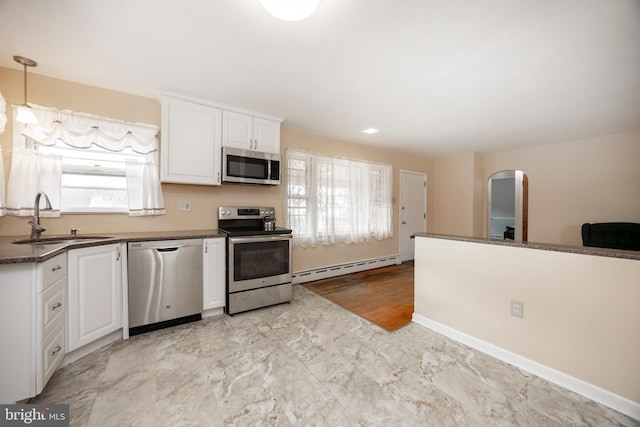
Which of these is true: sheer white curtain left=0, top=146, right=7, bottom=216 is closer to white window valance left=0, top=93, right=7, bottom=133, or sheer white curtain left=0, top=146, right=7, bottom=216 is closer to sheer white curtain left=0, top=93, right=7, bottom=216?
sheer white curtain left=0, top=93, right=7, bottom=216

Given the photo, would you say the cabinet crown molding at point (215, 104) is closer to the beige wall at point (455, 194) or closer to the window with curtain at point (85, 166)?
the window with curtain at point (85, 166)

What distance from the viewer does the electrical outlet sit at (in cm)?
188

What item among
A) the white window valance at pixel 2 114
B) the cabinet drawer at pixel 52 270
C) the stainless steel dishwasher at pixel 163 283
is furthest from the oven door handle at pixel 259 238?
the white window valance at pixel 2 114

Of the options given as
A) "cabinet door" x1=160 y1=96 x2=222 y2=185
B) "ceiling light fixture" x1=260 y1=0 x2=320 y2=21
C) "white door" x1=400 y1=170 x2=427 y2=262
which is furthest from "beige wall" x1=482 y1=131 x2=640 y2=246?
"cabinet door" x1=160 y1=96 x2=222 y2=185

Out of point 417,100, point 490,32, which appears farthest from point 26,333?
point 417,100

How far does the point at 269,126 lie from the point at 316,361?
2.71 metres

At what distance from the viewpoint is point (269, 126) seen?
3195mm

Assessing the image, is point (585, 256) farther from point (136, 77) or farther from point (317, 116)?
point (136, 77)

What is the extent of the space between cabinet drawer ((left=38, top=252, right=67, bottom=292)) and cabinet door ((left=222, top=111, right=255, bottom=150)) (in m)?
1.78

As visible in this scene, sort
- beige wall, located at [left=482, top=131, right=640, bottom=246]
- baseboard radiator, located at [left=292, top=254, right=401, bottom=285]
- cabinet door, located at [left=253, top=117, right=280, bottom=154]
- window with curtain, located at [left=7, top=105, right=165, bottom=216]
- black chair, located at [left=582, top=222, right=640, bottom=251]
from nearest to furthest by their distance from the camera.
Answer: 1. window with curtain, located at [left=7, top=105, right=165, bottom=216]
2. cabinet door, located at [left=253, top=117, right=280, bottom=154]
3. black chair, located at [left=582, top=222, right=640, bottom=251]
4. beige wall, located at [left=482, top=131, right=640, bottom=246]
5. baseboard radiator, located at [left=292, top=254, right=401, bottom=285]

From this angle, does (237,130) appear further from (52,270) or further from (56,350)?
(56,350)

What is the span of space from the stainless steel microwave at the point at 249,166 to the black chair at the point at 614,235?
4.67 m

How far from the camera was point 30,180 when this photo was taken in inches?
85.0

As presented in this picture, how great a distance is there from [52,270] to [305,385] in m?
1.84
